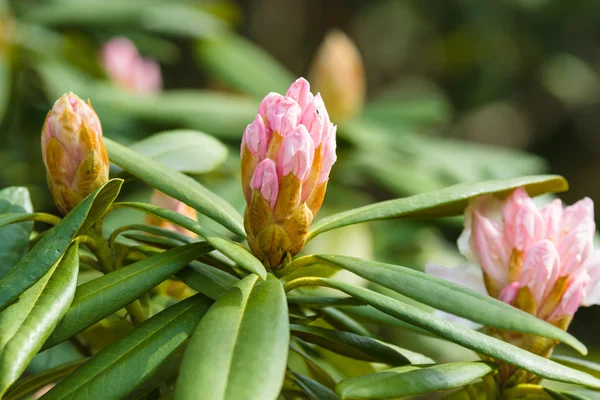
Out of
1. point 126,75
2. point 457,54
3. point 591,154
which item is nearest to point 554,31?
point 457,54

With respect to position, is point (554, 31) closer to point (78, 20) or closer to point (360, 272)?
point (78, 20)

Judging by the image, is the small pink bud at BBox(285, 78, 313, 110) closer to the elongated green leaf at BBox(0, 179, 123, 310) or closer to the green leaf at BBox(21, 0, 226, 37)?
the elongated green leaf at BBox(0, 179, 123, 310)

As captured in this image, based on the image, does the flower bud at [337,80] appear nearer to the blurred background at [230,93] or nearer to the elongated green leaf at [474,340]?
the blurred background at [230,93]

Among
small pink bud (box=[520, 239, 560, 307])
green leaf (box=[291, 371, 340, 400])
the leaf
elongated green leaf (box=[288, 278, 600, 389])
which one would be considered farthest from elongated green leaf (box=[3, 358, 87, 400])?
small pink bud (box=[520, 239, 560, 307])

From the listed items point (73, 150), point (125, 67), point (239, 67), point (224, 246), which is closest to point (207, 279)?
point (224, 246)

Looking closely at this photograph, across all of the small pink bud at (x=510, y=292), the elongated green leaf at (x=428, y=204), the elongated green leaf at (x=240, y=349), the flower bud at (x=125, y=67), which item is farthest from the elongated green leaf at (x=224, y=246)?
the flower bud at (x=125, y=67)

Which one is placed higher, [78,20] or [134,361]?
[134,361]

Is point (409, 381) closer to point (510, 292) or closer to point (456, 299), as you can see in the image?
point (456, 299)
